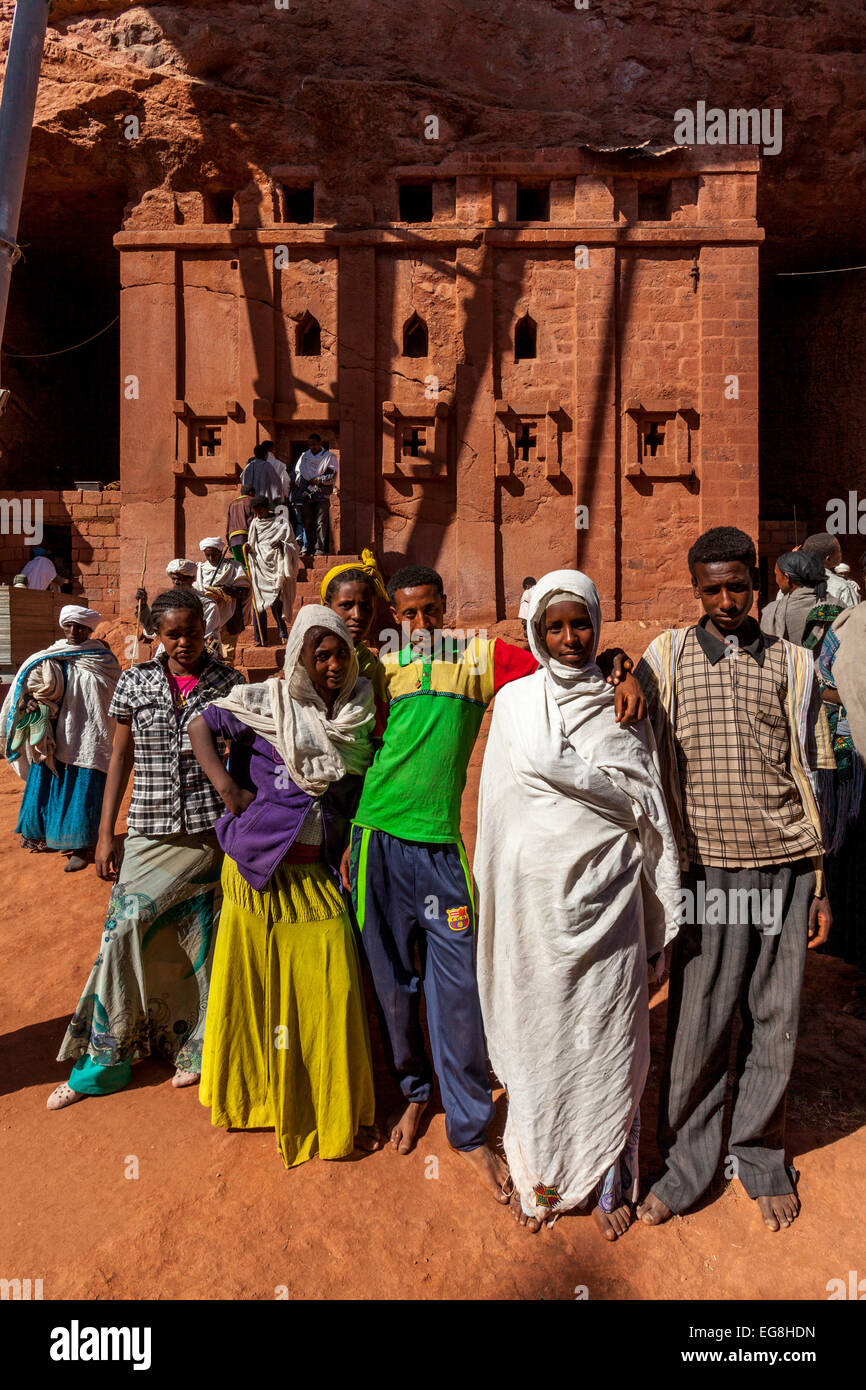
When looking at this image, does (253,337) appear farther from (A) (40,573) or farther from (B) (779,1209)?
(B) (779,1209)

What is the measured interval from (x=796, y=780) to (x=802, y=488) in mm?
15364

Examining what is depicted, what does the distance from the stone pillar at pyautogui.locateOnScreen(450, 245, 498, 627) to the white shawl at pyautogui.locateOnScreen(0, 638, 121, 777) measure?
7947mm

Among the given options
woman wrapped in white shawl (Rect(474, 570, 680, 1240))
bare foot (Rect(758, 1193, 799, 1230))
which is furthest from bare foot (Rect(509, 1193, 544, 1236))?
bare foot (Rect(758, 1193, 799, 1230))

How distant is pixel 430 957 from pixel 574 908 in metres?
0.67

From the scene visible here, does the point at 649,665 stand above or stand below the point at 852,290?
below

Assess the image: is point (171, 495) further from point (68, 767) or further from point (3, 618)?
point (68, 767)

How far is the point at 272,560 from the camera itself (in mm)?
9227

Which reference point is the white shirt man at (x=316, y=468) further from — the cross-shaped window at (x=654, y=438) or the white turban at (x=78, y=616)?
the white turban at (x=78, y=616)

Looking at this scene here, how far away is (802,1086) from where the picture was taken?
3.28 m

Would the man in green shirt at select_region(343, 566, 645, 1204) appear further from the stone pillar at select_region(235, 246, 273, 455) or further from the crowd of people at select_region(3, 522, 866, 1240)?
the stone pillar at select_region(235, 246, 273, 455)

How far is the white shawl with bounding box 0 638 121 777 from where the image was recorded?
5465 millimetres

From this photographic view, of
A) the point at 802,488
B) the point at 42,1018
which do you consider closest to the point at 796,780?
the point at 42,1018

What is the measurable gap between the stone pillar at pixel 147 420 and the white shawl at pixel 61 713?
291 inches

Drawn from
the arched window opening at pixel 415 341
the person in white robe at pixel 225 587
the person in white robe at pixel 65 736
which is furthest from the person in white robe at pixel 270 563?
the arched window opening at pixel 415 341
